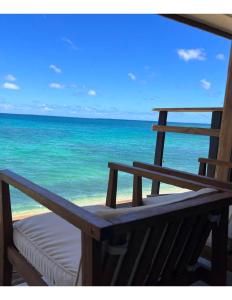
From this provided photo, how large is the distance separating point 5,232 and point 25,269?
0.23 meters

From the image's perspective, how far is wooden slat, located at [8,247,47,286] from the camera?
1.13 meters

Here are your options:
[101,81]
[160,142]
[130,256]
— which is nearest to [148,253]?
[130,256]

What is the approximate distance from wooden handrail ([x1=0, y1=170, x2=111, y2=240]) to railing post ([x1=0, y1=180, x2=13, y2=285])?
0.11 m

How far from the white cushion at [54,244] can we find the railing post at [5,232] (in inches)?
1.6

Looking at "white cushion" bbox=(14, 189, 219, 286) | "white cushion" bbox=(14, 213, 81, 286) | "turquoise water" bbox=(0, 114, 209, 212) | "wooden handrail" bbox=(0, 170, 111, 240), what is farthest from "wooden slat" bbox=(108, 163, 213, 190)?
"turquoise water" bbox=(0, 114, 209, 212)

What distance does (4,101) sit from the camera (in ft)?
61.1

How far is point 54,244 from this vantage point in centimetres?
116

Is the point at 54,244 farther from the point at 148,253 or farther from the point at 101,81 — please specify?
the point at 101,81

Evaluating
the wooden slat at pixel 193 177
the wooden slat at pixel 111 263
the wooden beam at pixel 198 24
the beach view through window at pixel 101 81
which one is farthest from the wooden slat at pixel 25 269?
the beach view through window at pixel 101 81

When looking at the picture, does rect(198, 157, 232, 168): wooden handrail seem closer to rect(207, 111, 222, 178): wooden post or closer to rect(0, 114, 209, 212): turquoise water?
rect(207, 111, 222, 178): wooden post

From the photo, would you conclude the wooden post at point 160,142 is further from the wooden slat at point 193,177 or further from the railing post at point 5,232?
the railing post at point 5,232
